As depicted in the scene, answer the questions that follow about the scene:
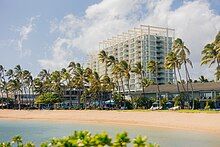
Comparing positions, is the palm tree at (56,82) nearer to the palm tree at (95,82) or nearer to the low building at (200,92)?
the palm tree at (95,82)

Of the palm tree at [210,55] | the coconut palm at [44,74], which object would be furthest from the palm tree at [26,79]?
the palm tree at [210,55]

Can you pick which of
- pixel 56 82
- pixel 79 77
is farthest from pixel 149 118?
pixel 56 82

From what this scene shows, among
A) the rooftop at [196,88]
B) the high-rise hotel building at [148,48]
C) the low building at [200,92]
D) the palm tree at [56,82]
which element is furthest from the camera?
the high-rise hotel building at [148,48]

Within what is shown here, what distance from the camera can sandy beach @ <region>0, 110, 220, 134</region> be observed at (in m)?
53.2

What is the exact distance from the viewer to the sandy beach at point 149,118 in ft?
175

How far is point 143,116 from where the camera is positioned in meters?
69.0

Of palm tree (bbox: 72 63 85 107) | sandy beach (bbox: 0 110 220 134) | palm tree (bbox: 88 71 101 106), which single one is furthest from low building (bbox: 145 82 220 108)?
sandy beach (bbox: 0 110 220 134)

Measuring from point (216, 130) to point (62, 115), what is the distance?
155 feet

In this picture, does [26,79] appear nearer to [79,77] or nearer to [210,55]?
[79,77]

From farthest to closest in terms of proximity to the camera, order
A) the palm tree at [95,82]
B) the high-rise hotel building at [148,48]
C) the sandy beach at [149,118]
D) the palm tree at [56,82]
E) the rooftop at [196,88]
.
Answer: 1. the high-rise hotel building at [148,48]
2. the palm tree at [56,82]
3. the palm tree at [95,82]
4. the rooftop at [196,88]
5. the sandy beach at [149,118]

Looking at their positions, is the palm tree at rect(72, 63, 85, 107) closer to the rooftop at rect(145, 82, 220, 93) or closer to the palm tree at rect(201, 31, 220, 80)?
the rooftop at rect(145, 82, 220, 93)

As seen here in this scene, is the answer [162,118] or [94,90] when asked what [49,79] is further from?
[162,118]

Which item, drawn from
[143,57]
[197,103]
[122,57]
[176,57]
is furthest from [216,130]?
[122,57]

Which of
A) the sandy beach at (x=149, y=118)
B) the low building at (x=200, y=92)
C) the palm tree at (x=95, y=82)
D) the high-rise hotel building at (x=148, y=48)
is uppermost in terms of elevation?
the high-rise hotel building at (x=148, y=48)
